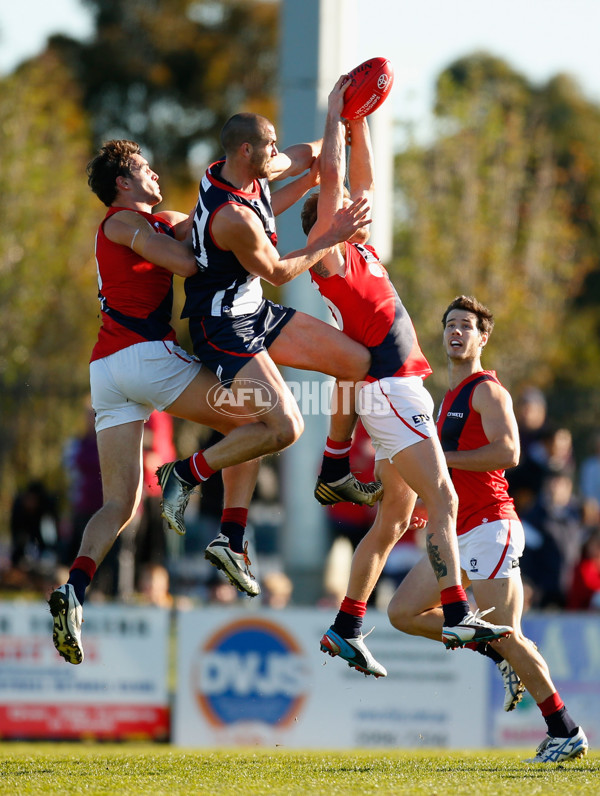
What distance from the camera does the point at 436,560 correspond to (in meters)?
6.61

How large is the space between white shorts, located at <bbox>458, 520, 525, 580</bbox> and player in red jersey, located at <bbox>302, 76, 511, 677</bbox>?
436 millimetres

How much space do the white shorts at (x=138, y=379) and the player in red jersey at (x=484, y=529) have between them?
172 centimetres

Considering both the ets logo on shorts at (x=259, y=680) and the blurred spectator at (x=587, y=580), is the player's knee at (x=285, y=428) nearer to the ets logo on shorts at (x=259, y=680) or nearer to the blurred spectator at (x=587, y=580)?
the ets logo on shorts at (x=259, y=680)

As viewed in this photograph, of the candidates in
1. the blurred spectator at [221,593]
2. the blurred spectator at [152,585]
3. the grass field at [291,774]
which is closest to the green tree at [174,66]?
the blurred spectator at [221,593]

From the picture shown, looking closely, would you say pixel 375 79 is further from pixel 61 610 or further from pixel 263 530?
pixel 263 530

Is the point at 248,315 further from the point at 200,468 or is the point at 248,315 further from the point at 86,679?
the point at 86,679

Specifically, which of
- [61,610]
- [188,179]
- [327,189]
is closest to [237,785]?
[61,610]

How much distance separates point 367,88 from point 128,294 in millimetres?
1943

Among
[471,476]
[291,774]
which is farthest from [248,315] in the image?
[291,774]

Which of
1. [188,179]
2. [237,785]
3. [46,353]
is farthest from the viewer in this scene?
[188,179]

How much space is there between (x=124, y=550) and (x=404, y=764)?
4.85m

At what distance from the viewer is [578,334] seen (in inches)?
1097

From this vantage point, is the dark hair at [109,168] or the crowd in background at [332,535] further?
the crowd in background at [332,535]

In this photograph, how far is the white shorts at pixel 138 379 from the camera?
22.2 feet
